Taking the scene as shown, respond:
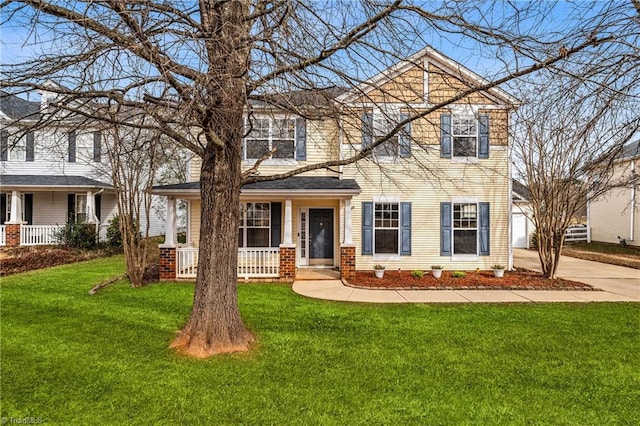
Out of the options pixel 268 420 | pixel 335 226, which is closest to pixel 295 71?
pixel 268 420

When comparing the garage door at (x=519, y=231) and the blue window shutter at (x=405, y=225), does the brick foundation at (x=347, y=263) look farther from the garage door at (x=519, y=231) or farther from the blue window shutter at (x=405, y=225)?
the garage door at (x=519, y=231)

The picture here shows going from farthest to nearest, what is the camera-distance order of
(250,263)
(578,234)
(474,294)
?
(578,234), (250,263), (474,294)

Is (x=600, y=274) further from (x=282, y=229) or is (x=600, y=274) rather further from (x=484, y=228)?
(x=282, y=229)

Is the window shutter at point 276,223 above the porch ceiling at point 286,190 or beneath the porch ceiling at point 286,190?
beneath

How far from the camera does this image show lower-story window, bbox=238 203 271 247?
11539mm

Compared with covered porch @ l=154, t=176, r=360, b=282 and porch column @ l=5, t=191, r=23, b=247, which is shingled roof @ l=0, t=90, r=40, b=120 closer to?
covered porch @ l=154, t=176, r=360, b=282

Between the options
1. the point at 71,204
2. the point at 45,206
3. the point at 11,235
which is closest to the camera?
the point at 11,235

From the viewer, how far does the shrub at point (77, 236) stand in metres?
15.0

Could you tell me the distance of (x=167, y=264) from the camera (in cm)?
980

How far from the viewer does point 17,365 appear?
421cm

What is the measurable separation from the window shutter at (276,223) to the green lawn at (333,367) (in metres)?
4.62

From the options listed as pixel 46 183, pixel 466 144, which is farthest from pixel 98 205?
pixel 466 144

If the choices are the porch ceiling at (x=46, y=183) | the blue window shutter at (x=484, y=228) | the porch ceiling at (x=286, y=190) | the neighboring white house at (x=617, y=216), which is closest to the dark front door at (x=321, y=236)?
the porch ceiling at (x=286, y=190)

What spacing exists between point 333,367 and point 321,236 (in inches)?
302
